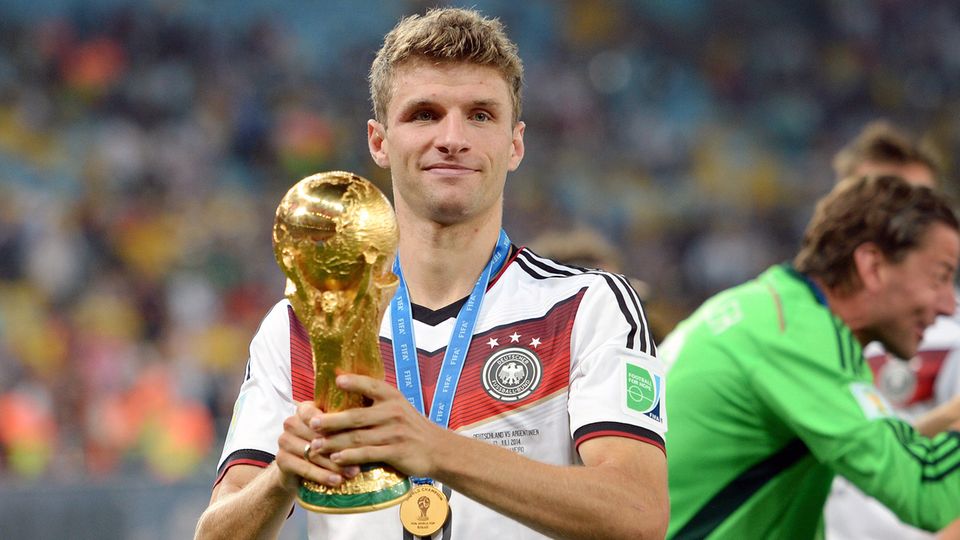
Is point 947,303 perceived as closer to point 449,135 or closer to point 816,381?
point 816,381

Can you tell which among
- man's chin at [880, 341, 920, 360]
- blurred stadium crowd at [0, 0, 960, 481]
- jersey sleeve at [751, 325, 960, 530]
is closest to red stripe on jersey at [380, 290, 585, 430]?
jersey sleeve at [751, 325, 960, 530]

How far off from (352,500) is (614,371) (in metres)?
0.73

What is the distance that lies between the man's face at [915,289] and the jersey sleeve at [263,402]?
2105 millimetres

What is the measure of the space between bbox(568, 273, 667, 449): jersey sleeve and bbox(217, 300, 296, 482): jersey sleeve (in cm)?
61

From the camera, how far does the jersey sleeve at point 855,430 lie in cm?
367

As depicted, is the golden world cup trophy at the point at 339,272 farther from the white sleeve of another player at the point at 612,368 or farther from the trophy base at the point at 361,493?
the white sleeve of another player at the point at 612,368

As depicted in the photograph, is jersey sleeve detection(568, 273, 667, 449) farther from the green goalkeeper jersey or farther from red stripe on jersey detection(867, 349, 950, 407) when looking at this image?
red stripe on jersey detection(867, 349, 950, 407)

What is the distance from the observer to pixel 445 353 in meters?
2.72

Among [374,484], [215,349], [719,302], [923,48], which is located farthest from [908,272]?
[923,48]

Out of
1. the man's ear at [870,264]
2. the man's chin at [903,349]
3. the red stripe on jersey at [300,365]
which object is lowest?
the red stripe on jersey at [300,365]

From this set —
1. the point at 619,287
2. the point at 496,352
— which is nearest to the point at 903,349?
the point at 619,287

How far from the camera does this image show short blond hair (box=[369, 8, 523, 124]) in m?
2.68

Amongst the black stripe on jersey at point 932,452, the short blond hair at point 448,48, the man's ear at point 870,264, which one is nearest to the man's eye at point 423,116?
the short blond hair at point 448,48

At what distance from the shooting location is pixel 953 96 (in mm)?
13648
